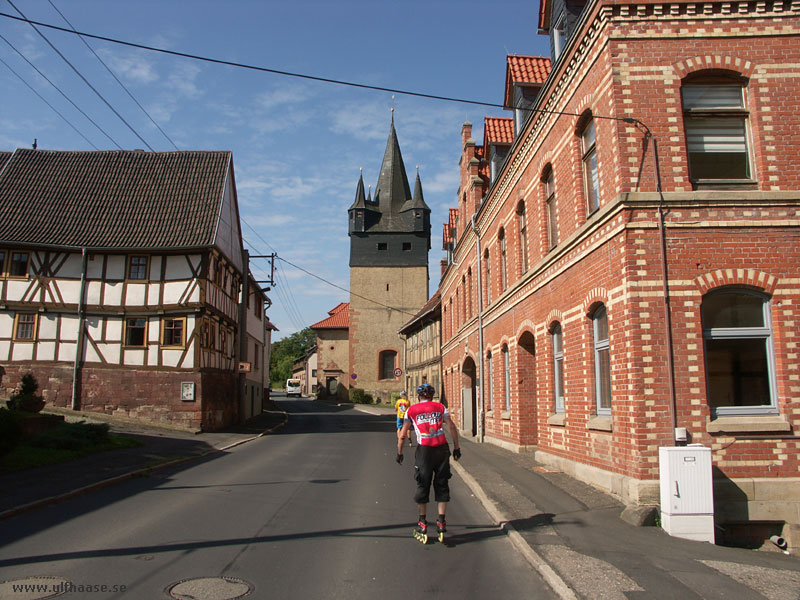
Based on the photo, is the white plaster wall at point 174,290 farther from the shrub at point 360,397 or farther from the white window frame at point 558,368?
the shrub at point 360,397

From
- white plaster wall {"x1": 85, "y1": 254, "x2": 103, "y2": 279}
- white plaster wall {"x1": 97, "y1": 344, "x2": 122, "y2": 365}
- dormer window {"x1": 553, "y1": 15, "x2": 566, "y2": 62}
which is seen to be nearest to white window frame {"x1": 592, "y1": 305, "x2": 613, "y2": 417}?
dormer window {"x1": 553, "y1": 15, "x2": 566, "y2": 62}

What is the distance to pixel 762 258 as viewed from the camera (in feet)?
30.6

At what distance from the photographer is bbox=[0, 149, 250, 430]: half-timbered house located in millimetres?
24172

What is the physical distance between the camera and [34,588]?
5.36m

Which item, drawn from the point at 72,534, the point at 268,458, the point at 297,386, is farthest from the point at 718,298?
the point at 297,386

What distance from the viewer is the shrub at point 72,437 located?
15547 mm

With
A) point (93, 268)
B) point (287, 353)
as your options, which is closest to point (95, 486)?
point (93, 268)

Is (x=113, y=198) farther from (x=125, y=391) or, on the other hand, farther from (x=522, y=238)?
(x=522, y=238)

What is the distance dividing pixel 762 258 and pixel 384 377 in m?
52.2

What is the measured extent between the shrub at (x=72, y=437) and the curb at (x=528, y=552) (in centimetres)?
1022

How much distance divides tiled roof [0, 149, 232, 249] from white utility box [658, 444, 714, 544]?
20139mm

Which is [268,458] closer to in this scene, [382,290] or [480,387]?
[480,387]

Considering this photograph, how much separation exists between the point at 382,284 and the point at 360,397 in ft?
34.6

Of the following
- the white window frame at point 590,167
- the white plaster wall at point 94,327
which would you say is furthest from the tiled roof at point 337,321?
the white window frame at point 590,167
